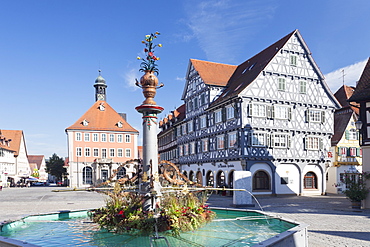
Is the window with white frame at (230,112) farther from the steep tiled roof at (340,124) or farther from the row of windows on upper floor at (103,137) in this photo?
the row of windows on upper floor at (103,137)

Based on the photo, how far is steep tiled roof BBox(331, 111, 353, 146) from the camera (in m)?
36.2

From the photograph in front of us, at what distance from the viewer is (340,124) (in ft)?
123

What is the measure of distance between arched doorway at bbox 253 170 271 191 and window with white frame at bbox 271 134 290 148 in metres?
2.58

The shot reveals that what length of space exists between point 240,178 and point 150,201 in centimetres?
1058

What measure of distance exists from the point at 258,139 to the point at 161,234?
22.0m

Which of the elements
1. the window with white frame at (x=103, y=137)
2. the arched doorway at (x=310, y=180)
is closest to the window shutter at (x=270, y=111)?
the arched doorway at (x=310, y=180)

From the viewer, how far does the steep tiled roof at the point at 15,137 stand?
74312mm

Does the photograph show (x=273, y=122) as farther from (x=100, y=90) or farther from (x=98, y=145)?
(x=100, y=90)

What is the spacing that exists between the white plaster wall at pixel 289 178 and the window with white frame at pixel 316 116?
15.4 ft

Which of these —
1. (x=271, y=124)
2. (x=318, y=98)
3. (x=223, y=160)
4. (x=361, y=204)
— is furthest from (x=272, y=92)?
(x=361, y=204)

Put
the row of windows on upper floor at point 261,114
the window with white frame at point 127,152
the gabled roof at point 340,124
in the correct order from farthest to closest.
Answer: the window with white frame at point 127,152, the gabled roof at point 340,124, the row of windows on upper floor at point 261,114

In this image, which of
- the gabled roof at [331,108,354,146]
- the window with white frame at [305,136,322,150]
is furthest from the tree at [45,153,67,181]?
the window with white frame at [305,136,322,150]

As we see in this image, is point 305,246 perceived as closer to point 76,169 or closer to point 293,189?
point 293,189

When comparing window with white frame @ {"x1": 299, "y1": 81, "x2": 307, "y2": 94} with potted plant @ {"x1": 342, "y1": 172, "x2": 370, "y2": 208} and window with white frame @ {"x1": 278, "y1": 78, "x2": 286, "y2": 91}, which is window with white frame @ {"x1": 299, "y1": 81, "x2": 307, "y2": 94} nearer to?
window with white frame @ {"x1": 278, "y1": 78, "x2": 286, "y2": 91}
